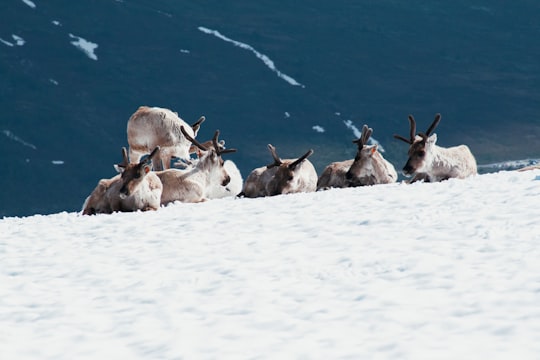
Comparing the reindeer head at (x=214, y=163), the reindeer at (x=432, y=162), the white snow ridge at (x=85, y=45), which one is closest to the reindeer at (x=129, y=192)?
the reindeer head at (x=214, y=163)

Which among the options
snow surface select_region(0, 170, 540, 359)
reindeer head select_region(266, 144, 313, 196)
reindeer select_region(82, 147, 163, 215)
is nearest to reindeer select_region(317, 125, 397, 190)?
reindeer head select_region(266, 144, 313, 196)

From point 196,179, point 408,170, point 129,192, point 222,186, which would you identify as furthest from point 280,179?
point 129,192

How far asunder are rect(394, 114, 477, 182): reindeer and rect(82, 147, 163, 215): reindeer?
544cm

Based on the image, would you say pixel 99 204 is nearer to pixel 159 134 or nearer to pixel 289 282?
pixel 159 134

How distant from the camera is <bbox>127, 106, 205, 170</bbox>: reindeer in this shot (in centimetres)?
2200

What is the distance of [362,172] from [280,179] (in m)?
1.73

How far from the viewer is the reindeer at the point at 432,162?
19.8 meters

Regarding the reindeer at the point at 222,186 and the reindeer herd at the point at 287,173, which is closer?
the reindeer herd at the point at 287,173

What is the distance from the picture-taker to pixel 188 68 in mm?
92250

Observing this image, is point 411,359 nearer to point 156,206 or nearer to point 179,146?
point 156,206

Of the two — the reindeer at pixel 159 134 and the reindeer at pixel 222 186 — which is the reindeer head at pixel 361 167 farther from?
the reindeer at pixel 159 134

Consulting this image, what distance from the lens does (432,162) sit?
20.0 m

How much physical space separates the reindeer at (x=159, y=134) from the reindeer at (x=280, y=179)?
2722 millimetres

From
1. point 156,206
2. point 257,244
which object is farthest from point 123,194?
point 257,244
